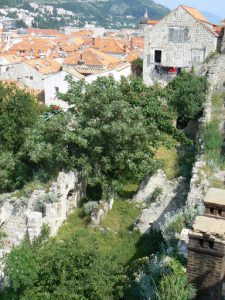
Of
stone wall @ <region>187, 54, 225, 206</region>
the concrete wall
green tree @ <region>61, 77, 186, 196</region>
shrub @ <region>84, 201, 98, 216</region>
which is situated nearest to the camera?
stone wall @ <region>187, 54, 225, 206</region>

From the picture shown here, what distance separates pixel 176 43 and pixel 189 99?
7.16m

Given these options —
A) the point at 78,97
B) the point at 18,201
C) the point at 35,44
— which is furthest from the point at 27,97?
the point at 35,44

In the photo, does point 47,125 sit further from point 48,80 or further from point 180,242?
point 48,80

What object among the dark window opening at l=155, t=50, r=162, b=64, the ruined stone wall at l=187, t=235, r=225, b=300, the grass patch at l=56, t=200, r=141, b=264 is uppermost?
the dark window opening at l=155, t=50, r=162, b=64

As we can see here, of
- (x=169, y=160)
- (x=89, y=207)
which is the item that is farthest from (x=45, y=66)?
(x=89, y=207)

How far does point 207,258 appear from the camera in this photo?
23.8 feet

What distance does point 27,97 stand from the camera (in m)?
24.7

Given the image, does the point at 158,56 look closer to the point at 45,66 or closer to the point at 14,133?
the point at 14,133

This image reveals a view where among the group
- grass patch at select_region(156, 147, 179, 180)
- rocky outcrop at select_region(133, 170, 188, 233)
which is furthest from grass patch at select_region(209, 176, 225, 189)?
grass patch at select_region(156, 147, 179, 180)

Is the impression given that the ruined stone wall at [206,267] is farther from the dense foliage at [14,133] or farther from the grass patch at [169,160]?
the dense foliage at [14,133]

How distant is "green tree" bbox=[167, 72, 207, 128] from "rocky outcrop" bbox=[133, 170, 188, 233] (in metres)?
8.07

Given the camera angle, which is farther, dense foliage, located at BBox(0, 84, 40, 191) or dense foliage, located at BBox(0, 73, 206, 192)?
dense foliage, located at BBox(0, 84, 40, 191)

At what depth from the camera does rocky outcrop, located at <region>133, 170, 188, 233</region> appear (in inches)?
670

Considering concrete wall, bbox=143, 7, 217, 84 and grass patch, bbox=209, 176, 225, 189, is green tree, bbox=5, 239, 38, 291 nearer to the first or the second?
grass patch, bbox=209, 176, 225, 189
